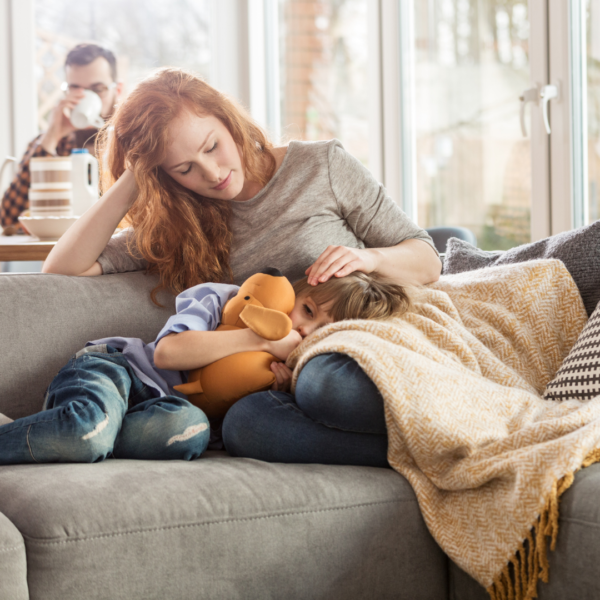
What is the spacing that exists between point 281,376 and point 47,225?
0.95 meters

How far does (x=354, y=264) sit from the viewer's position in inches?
57.4

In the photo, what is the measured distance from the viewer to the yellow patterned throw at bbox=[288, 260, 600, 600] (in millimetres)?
981

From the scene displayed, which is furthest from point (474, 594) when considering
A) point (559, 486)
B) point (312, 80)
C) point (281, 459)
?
point (312, 80)

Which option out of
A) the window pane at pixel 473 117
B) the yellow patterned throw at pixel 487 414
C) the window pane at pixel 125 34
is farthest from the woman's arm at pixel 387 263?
the window pane at pixel 125 34

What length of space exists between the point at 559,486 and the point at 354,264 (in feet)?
2.05

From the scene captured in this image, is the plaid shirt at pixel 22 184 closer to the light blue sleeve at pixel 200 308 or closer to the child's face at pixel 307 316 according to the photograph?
the light blue sleeve at pixel 200 308

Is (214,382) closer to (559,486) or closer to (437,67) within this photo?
(559,486)

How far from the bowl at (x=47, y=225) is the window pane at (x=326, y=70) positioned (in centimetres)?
160

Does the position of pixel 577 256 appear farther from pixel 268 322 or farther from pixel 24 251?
pixel 24 251

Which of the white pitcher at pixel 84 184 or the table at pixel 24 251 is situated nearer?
the table at pixel 24 251

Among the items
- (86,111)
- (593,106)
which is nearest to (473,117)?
(593,106)

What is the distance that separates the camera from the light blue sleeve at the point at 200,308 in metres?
1.33

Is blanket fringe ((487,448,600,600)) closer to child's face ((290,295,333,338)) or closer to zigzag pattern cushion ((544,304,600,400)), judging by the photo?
zigzag pattern cushion ((544,304,600,400))

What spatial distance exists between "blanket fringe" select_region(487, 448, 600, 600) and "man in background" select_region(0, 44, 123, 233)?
7.21ft
